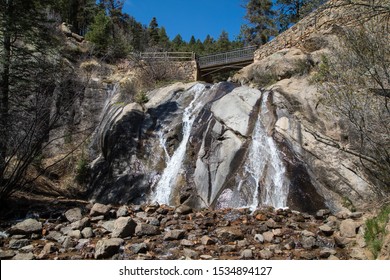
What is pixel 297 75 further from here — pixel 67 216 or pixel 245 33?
pixel 245 33

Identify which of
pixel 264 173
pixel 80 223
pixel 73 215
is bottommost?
pixel 80 223

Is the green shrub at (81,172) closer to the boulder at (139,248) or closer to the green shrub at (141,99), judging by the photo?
the green shrub at (141,99)

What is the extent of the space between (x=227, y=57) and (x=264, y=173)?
46.1ft

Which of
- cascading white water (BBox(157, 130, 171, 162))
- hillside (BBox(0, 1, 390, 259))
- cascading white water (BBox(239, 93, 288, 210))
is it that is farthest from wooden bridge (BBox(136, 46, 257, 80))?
cascading white water (BBox(239, 93, 288, 210))

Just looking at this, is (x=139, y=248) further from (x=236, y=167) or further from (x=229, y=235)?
(x=236, y=167)

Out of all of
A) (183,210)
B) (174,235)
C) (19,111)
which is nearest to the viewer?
(174,235)

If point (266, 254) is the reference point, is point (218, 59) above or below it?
above

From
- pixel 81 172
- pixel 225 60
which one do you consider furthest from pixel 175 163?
pixel 225 60

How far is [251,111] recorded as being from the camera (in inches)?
443

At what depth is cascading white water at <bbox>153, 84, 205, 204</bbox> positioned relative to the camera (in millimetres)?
10180

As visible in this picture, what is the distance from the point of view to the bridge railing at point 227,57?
2093cm

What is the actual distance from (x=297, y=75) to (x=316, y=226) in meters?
7.35

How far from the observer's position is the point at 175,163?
10969 mm
